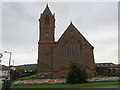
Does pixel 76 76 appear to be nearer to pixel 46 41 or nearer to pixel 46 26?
pixel 46 41

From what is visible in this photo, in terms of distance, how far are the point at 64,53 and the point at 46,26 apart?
9.85 metres

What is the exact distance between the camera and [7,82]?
727 inches

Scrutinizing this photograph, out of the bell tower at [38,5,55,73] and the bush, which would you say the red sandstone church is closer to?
the bell tower at [38,5,55,73]

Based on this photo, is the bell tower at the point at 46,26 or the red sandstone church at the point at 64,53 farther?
the bell tower at the point at 46,26

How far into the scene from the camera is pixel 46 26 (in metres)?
43.2

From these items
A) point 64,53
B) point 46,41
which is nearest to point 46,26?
point 46,41

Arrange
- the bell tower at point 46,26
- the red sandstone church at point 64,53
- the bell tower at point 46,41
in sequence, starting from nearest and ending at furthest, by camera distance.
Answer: the red sandstone church at point 64,53, the bell tower at point 46,41, the bell tower at point 46,26

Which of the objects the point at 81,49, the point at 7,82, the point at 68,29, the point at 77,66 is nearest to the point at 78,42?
the point at 81,49

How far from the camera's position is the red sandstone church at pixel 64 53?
39.2 meters

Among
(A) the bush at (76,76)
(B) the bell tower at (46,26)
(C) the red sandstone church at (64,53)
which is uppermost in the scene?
(B) the bell tower at (46,26)

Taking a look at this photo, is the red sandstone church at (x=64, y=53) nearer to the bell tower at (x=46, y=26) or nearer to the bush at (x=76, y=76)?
the bell tower at (x=46, y=26)

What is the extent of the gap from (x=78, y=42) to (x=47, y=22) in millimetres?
11023

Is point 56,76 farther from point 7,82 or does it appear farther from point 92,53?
point 7,82

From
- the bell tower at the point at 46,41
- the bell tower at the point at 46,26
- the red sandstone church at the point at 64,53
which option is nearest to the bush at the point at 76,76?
the red sandstone church at the point at 64,53
